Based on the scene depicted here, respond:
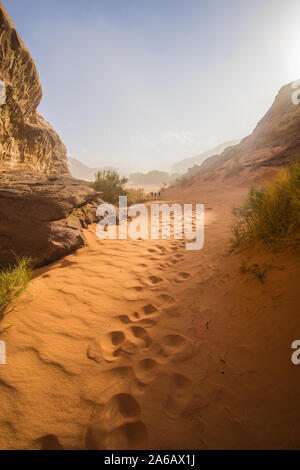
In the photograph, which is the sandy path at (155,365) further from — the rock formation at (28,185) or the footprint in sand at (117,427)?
the rock formation at (28,185)

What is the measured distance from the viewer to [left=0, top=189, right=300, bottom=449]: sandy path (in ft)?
3.42

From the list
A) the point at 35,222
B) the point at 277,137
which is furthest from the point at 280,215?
the point at 277,137

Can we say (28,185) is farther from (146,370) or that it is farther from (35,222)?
(146,370)

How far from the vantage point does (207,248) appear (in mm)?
3445

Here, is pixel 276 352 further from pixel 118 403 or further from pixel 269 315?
pixel 118 403

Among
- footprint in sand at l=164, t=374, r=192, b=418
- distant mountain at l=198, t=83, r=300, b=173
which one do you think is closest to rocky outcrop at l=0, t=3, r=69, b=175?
footprint in sand at l=164, t=374, r=192, b=418

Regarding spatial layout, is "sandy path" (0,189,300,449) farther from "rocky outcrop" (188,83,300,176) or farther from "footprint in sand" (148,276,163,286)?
"rocky outcrop" (188,83,300,176)

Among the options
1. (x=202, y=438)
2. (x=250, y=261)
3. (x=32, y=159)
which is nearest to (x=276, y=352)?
(x=202, y=438)

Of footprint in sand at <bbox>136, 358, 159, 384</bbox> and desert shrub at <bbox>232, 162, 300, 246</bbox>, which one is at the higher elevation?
desert shrub at <bbox>232, 162, 300, 246</bbox>

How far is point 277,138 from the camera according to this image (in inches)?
469

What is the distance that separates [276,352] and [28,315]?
2245 mm

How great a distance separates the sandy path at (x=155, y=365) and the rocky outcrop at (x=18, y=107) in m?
4.52

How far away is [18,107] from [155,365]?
6.91 metres

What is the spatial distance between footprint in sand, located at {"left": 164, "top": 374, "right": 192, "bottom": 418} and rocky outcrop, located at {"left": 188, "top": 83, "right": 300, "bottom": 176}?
10352mm
